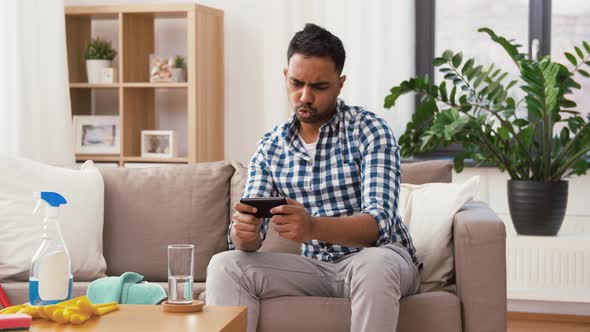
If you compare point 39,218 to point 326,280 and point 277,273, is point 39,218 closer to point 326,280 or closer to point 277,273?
point 277,273

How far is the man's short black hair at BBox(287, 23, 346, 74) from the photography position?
254 cm

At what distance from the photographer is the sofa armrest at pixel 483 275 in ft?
8.04

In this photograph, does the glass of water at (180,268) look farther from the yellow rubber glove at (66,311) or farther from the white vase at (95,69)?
the white vase at (95,69)

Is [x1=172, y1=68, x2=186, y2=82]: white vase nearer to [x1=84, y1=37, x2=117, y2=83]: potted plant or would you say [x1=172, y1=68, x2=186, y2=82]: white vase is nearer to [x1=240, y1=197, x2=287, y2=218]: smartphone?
[x1=84, y1=37, x2=117, y2=83]: potted plant

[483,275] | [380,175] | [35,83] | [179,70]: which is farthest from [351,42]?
[483,275]

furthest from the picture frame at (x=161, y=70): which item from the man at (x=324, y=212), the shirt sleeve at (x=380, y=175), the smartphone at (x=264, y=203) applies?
the smartphone at (x=264, y=203)

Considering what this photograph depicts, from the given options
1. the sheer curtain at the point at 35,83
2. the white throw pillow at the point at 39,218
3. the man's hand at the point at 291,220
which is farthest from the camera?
the sheer curtain at the point at 35,83

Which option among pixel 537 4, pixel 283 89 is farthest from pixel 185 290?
pixel 537 4

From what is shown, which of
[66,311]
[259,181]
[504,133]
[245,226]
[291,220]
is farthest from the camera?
[504,133]

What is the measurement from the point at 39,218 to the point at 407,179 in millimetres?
1214

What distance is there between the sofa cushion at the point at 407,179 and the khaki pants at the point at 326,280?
15.9 inches

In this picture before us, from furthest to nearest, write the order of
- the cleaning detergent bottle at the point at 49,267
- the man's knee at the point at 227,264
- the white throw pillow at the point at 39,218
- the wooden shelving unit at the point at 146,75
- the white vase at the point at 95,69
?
the white vase at the point at 95,69, the wooden shelving unit at the point at 146,75, the white throw pillow at the point at 39,218, the man's knee at the point at 227,264, the cleaning detergent bottle at the point at 49,267

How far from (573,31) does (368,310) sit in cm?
264

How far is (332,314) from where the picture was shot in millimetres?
2424
